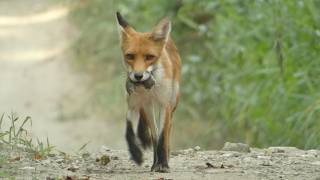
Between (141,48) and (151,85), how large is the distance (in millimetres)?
261

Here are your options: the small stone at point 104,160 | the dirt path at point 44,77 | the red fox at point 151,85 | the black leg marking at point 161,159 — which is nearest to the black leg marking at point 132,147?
the red fox at point 151,85

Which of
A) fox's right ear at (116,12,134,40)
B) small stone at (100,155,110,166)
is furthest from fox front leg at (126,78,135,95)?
small stone at (100,155,110,166)

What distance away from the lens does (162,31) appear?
6246 millimetres

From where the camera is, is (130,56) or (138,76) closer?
(138,76)

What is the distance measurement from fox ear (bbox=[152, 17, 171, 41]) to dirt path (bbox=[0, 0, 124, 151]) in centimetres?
624

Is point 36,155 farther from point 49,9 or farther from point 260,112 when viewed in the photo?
point 49,9

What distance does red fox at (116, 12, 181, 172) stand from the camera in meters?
6.05

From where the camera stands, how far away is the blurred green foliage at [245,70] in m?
9.27

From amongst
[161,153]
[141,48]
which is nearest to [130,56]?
[141,48]

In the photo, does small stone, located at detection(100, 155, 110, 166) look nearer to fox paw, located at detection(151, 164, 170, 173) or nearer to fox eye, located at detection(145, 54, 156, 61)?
fox paw, located at detection(151, 164, 170, 173)

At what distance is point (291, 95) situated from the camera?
9.24 meters

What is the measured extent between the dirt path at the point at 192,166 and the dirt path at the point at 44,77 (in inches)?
211

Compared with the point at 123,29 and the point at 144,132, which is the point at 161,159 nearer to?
the point at 144,132

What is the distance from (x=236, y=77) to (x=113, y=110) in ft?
14.0
